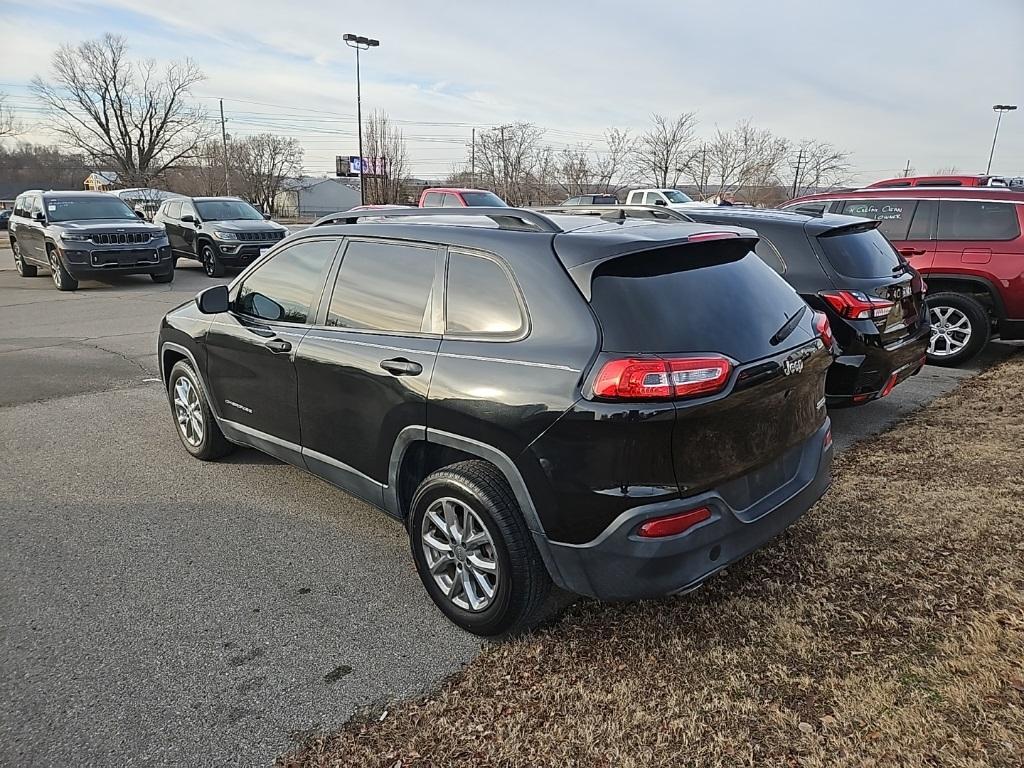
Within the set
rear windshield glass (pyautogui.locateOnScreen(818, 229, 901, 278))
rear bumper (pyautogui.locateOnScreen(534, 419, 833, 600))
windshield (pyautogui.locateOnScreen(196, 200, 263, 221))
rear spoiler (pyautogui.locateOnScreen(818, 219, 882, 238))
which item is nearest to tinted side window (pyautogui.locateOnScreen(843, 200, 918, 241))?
rear spoiler (pyautogui.locateOnScreen(818, 219, 882, 238))

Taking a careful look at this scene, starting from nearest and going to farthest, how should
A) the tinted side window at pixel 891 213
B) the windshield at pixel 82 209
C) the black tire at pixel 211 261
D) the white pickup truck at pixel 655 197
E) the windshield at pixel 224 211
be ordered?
1. the tinted side window at pixel 891 213
2. the windshield at pixel 82 209
3. the black tire at pixel 211 261
4. the windshield at pixel 224 211
5. the white pickup truck at pixel 655 197

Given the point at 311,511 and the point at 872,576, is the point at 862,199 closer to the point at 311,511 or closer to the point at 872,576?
the point at 872,576

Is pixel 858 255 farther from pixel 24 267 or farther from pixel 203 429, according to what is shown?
pixel 24 267

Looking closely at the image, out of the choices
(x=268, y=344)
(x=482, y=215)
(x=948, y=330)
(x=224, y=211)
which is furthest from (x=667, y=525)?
(x=224, y=211)

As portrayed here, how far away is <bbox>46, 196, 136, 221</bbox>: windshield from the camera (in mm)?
14398

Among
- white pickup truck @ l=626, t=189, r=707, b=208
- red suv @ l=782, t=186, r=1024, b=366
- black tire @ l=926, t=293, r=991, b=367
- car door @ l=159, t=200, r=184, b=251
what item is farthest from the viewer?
white pickup truck @ l=626, t=189, r=707, b=208

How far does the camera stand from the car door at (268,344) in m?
3.85

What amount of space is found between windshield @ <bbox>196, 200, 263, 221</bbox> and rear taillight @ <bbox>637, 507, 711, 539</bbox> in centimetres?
1661

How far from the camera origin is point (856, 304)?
16.6ft

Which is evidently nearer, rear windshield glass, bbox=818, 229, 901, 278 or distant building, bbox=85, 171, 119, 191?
rear windshield glass, bbox=818, 229, 901, 278

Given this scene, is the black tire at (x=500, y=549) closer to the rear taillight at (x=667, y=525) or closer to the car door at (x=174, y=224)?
the rear taillight at (x=667, y=525)

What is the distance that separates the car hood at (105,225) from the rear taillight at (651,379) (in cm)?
1441

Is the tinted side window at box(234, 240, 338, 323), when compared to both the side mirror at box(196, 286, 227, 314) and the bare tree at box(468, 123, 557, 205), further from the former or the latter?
the bare tree at box(468, 123, 557, 205)

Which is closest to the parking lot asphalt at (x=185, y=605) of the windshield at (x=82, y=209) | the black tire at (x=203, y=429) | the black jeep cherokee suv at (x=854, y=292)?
the black tire at (x=203, y=429)
